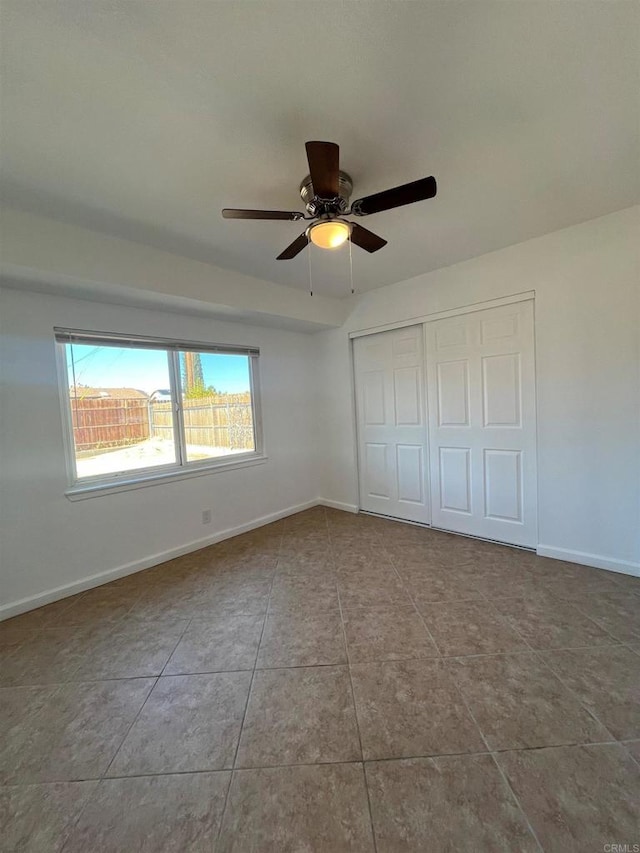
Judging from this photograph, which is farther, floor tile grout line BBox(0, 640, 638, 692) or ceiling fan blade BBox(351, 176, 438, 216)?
floor tile grout line BBox(0, 640, 638, 692)

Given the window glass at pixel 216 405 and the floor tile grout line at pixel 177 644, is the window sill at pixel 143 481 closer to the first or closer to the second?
the window glass at pixel 216 405

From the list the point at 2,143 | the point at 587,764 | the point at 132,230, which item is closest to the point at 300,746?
the point at 587,764

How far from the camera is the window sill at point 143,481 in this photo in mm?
2506

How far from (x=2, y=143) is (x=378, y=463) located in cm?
351

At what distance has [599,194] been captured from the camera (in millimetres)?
1999

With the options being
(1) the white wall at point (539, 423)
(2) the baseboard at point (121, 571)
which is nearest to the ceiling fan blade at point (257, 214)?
(1) the white wall at point (539, 423)

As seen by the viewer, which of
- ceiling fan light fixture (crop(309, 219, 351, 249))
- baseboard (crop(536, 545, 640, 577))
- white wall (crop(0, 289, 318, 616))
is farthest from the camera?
baseboard (crop(536, 545, 640, 577))

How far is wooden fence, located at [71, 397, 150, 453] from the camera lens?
101 inches

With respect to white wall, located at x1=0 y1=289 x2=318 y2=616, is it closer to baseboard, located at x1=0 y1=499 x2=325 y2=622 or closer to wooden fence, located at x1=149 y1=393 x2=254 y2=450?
baseboard, located at x1=0 y1=499 x2=325 y2=622

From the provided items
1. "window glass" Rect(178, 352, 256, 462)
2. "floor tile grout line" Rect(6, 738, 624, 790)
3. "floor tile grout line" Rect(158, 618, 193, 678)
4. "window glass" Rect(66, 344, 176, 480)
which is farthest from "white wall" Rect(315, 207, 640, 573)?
"window glass" Rect(66, 344, 176, 480)

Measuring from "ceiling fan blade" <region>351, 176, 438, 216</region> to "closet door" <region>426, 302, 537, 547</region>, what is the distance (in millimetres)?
1733

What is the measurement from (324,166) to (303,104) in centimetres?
29

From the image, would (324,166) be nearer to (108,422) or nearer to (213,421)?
(108,422)

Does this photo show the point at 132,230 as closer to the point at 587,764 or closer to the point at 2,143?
the point at 2,143
